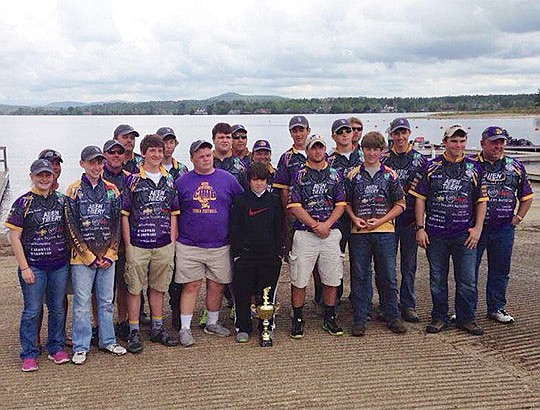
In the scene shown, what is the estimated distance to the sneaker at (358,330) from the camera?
5735 millimetres

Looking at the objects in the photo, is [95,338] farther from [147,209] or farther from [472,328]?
[472,328]

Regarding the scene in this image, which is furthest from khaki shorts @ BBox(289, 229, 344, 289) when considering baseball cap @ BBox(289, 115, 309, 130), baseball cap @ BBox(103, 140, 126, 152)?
baseball cap @ BBox(103, 140, 126, 152)

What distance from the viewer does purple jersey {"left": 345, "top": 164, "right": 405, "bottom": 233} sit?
5.70 metres

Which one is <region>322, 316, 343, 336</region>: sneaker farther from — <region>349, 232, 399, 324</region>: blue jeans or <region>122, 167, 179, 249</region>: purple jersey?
<region>122, 167, 179, 249</region>: purple jersey

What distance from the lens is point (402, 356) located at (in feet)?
17.1

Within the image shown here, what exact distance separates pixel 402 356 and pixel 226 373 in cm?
158

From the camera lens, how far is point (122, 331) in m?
5.76

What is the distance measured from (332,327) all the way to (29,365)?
280 centimetres

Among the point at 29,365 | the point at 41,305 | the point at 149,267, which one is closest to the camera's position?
the point at 29,365

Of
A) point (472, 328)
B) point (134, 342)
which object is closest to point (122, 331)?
point (134, 342)

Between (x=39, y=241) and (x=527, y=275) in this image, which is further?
(x=527, y=275)

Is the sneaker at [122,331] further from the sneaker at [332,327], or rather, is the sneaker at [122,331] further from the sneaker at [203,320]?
the sneaker at [332,327]

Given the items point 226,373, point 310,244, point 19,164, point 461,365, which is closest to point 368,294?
point 310,244

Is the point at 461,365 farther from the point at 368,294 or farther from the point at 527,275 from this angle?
the point at 527,275
